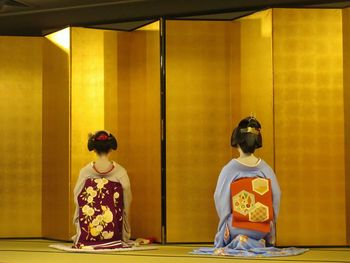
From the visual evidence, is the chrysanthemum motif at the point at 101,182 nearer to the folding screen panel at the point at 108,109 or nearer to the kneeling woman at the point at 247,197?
the folding screen panel at the point at 108,109

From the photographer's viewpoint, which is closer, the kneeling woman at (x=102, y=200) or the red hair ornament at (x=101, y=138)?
the kneeling woman at (x=102, y=200)

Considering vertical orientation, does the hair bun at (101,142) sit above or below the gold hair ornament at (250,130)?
below

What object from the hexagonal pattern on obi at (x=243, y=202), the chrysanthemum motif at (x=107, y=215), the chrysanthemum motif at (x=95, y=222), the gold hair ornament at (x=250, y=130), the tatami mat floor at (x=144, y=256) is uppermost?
the gold hair ornament at (x=250, y=130)

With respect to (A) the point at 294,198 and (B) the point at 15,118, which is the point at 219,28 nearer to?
(A) the point at 294,198

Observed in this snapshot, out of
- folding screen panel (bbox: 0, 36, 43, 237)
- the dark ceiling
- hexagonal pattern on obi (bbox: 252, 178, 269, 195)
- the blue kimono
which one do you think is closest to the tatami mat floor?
the blue kimono

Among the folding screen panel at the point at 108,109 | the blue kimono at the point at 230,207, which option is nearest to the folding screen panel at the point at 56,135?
the folding screen panel at the point at 108,109

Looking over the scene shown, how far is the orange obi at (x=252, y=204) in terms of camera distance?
690cm

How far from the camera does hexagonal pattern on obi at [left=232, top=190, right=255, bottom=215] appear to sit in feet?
22.6

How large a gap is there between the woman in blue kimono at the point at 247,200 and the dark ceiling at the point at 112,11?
4.66 feet

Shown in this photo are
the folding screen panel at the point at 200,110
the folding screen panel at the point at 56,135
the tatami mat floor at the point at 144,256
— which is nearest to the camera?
the tatami mat floor at the point at 144,256

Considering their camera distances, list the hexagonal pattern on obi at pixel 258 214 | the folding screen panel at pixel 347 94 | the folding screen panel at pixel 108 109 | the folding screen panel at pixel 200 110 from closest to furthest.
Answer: the hexagonal pattern on obi at pixel 258 214 → the folding screen panel at pixel 347 94 → the folding screen panel at pixel 200 110 → the folding screen panel at pixel 108 109

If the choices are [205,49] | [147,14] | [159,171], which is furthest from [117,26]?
[159,171]

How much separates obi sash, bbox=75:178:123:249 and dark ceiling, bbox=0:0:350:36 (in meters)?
1.71

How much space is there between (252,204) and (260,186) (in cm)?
17
